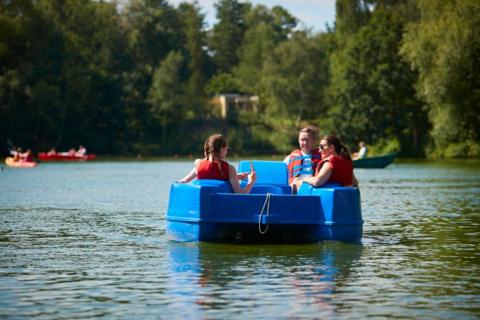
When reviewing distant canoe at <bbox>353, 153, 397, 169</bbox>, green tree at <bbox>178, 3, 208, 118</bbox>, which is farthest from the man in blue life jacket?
green tree at <bbox>178, 3, 208, 118</bbox>

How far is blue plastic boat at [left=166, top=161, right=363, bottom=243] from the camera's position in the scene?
1655cm

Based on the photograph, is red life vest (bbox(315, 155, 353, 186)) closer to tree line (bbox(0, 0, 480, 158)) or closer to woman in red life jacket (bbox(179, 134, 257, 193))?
woman in red life jacket (bbox(179, 134, 257, 193))

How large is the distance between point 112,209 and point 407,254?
1144 cm

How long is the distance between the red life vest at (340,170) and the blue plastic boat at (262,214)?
0.14 metres

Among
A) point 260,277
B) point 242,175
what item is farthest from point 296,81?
point 260,277

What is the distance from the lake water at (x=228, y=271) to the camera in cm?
1133

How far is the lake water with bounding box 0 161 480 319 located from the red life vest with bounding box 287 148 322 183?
1.38m

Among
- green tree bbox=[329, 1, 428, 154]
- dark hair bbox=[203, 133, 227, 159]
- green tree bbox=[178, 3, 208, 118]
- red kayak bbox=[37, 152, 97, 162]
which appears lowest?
red kayak bbox=[37, 152, 97, 162]

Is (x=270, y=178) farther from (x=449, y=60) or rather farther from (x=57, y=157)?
(x=57, y=157)

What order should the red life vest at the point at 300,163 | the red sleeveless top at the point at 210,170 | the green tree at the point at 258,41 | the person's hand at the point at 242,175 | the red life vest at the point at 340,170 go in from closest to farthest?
the red sleeveless top at the point at 210,170 → the red life vest at the point at 340,170 → the person's hand at the point at 242,175 → the red life vest at the point at 300,163 → the green tree at the point at 258,41

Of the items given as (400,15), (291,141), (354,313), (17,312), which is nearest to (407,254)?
(354,313)

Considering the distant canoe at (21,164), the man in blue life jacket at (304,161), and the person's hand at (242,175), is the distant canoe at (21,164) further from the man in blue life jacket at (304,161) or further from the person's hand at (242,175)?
the person's hand at (242,175)

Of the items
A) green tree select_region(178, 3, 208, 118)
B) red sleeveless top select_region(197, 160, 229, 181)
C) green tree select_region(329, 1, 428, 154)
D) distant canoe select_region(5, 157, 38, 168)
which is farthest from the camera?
green tree select_region(178, 3, 208, 118)

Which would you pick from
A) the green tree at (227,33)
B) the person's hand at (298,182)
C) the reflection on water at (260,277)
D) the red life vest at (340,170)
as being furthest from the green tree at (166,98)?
the reflection on water at (260,277)
